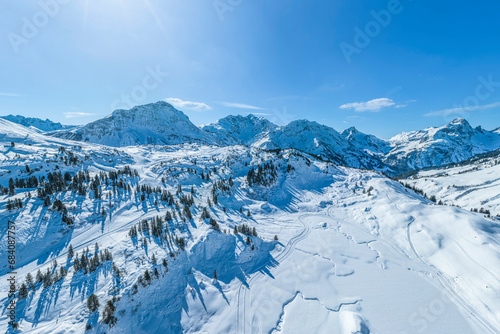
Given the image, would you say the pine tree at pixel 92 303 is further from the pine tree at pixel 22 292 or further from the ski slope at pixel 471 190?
the ski slope at pixel 471 190

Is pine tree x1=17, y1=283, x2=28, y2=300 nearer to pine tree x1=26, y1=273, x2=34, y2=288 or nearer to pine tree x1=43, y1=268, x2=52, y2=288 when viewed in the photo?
pine tree x1=26, y1=273, x2=34, y2=288

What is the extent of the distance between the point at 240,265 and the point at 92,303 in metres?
12.1

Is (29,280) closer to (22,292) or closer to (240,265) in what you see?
(22,292)

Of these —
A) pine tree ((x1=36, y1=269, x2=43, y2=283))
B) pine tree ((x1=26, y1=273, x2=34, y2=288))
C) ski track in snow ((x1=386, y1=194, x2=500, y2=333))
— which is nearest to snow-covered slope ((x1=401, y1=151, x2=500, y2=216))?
ski track in snow ((x1=386, y1=194, x2=500, y2=333))

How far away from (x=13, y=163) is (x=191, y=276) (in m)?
46.9

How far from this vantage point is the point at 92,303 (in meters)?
13.0

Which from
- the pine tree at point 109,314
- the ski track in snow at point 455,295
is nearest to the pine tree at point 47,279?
the pine tree at point 109,314

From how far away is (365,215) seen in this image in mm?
31266

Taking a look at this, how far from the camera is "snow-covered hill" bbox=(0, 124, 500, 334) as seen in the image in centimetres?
1377

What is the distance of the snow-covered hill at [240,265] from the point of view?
1377cm

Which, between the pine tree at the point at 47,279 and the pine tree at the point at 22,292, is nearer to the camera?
the pine tree at the point at 22,292

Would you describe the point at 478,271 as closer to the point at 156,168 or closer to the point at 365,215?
the point at 365,215

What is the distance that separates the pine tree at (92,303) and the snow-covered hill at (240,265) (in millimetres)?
282

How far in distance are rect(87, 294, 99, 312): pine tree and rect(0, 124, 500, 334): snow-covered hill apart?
0.28 m
